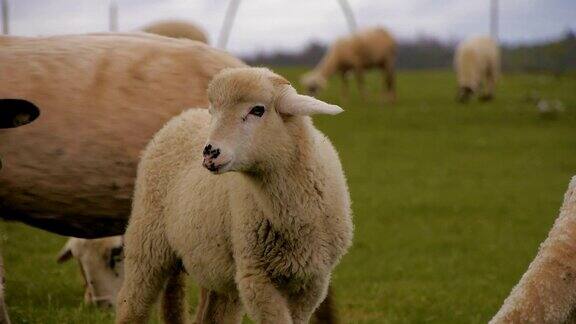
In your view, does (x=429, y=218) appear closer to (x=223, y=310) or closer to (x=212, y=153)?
(x=223, y=310)

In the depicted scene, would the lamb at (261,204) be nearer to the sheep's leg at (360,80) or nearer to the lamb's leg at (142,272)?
the lamb's leg at (142,272)

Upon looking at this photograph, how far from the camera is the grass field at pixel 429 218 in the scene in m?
8.55

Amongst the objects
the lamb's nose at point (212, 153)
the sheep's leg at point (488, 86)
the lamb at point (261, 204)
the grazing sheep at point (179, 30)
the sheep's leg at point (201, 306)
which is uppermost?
the lamb's nose at point (212, 153)

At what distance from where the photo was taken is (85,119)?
20.2ft

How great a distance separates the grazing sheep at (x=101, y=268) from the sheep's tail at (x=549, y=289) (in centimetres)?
391

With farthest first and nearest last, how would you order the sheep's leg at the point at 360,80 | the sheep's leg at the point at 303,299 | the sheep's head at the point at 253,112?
1. the sheep's leg at the point at 360,80
2. the sheep's leg at the point at 303,299
3. the sheep's head at the point at 253,112

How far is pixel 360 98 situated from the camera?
36.3 metres

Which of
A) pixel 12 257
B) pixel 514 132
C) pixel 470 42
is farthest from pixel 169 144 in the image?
pixel 470 42

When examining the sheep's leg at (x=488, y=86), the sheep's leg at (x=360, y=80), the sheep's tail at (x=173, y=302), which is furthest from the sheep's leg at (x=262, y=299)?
the sheep's leg at (x=488, y=86)

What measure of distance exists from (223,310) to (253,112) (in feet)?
4.97

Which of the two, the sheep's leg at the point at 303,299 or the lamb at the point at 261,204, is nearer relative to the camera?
the lamb at the point at 261,204

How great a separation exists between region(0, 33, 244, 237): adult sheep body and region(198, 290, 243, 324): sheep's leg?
2.53 feet

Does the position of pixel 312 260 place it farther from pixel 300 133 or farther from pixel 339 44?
pixel 339 44

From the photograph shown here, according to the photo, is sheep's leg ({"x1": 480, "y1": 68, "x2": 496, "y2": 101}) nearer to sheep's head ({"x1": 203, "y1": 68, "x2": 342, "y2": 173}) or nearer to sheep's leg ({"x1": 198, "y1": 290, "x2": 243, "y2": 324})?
sheep's leg ({"x1": 198, "y1": 290, "x2": 243, "y2": 324})
